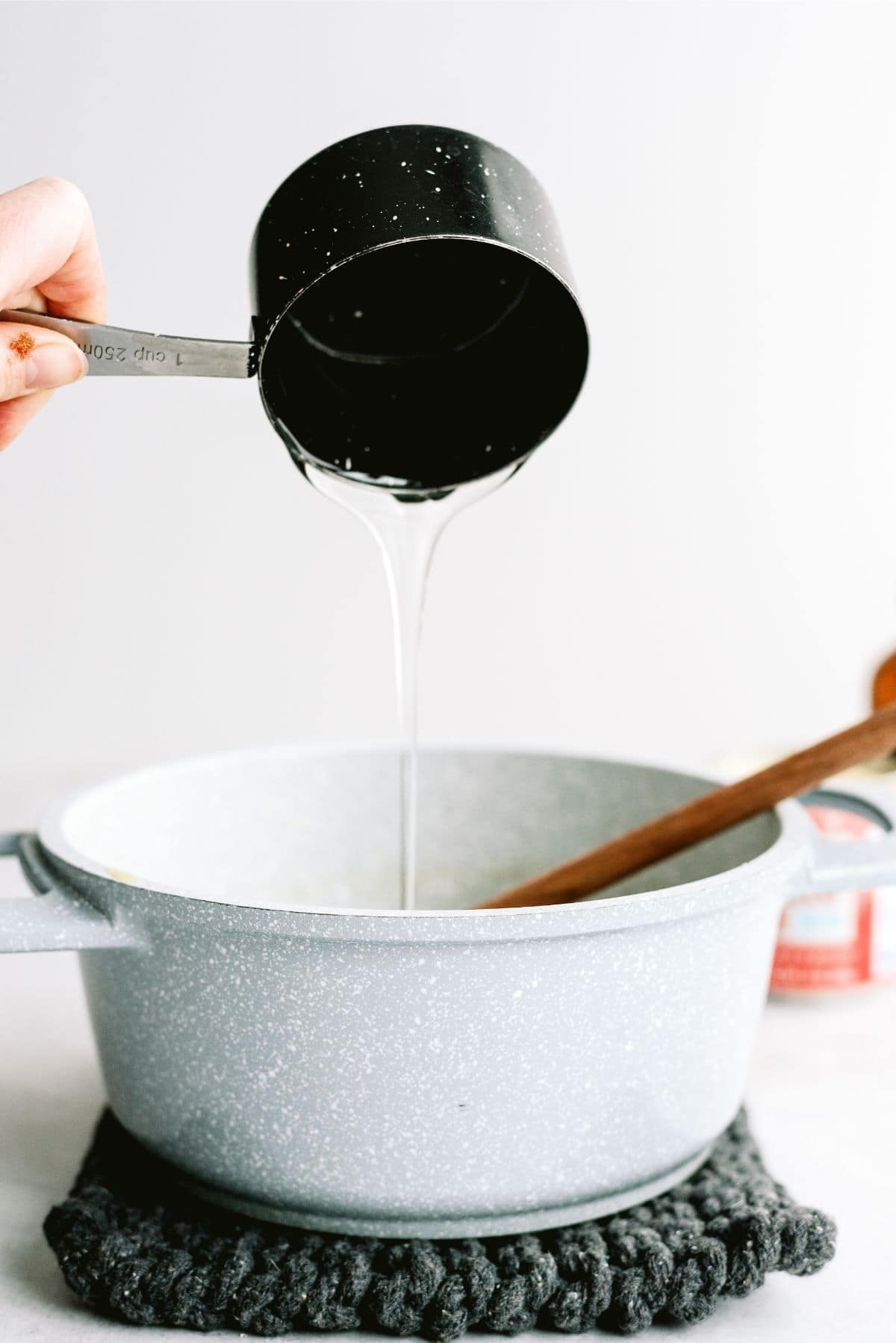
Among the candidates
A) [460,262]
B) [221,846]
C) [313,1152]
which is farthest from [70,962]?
[460,262]

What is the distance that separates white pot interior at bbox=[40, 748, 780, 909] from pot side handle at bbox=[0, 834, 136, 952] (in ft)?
0.70

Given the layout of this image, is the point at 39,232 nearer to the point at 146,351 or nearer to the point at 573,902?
the point at 146,351

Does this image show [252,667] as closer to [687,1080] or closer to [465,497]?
[465,497]

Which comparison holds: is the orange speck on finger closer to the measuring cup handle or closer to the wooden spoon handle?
the measuring cup handle

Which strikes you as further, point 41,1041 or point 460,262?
point 41,1041

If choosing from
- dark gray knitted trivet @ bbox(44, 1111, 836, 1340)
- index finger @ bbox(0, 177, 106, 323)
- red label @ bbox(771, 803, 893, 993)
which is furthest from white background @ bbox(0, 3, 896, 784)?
dark gray knitted trivet @ bbox(44, 1111, 836, 1340)

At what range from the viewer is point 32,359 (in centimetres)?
55

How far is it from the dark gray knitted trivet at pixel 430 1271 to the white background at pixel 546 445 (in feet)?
3.54

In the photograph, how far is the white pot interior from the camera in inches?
31.8

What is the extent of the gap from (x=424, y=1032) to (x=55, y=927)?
164 millimetres

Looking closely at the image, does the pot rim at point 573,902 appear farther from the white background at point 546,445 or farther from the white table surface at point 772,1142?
→ the white background at point 546,445

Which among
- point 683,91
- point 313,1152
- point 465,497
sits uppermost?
point 683,91

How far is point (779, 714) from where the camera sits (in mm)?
1761

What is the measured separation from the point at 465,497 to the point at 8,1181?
0.44 m
